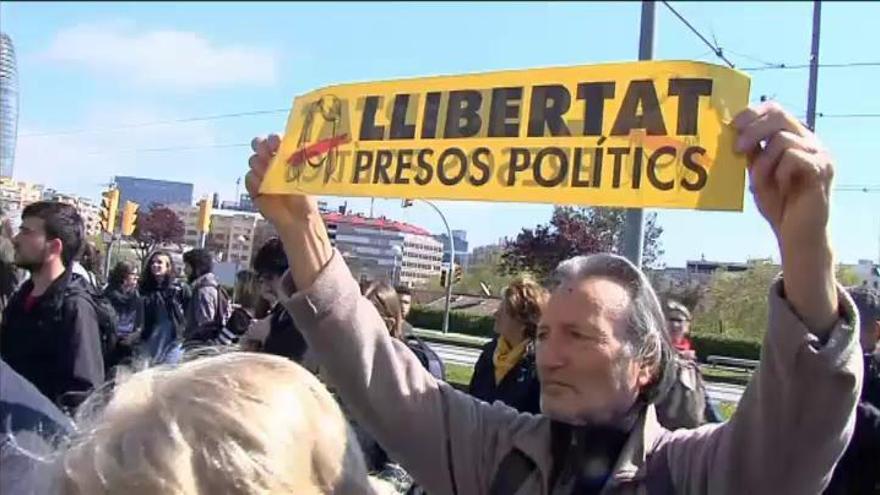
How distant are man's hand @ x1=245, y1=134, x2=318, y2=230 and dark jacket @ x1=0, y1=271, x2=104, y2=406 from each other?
181 centimetres

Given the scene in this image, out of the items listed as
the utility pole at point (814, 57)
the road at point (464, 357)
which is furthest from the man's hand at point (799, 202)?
the road at point (464, 357)

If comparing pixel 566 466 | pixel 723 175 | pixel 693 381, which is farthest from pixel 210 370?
pixel 693 381

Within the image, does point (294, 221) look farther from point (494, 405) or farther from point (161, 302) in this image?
point (161, 302)

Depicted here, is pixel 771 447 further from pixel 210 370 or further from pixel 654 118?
pixel 210 370

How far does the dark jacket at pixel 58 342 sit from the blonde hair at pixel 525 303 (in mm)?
1673

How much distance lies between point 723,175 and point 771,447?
1.60ft

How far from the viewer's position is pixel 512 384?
3.93 meters

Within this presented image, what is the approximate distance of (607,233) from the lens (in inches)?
193

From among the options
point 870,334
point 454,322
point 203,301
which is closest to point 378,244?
point 203,301

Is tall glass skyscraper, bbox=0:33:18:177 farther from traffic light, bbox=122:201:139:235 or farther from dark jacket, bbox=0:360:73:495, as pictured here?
dark jacket, bbox=0:360:73:495

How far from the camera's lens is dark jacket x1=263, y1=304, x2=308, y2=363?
4.07 m

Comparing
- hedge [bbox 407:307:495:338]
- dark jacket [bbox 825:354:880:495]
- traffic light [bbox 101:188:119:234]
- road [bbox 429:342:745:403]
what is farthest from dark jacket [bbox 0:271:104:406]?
hedge [bbox 407:307:495:338]

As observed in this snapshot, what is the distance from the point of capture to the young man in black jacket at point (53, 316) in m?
3.92

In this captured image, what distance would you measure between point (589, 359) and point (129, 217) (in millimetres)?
7542
